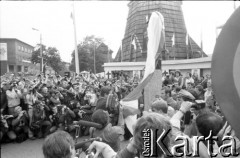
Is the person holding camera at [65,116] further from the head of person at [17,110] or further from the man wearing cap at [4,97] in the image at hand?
the man wearing cap at [4,97]

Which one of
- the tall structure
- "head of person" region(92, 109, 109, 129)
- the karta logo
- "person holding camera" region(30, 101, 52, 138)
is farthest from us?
the tall structure

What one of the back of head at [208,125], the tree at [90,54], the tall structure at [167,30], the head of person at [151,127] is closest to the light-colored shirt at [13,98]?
the back of head at [208,125]

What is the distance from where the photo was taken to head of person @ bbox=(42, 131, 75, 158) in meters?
1.70

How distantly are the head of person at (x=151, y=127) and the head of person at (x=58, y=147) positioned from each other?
0.50 metres

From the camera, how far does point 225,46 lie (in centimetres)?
148

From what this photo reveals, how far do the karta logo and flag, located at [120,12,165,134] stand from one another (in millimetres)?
1764

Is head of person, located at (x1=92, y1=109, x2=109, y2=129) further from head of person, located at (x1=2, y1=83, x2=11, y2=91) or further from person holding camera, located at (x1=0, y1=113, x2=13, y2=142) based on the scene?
head of person, located at (x1=2, y1=83, x2=11, y2=91)

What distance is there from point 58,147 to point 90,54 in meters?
54.0

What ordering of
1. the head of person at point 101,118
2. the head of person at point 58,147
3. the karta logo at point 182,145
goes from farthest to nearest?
the head of person at point 101,118 → the head of person at point 58,147 → the karta logo at point 182,145

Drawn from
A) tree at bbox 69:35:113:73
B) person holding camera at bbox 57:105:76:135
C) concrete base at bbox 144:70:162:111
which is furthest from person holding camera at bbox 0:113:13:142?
tree at bbox 69:35:113:73

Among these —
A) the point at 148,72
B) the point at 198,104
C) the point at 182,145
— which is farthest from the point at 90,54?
the point at 182,145

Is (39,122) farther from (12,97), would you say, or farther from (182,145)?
(182,145)

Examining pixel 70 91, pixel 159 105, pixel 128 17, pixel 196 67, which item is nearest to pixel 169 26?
pixel 128 17

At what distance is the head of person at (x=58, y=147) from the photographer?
1701 mm
